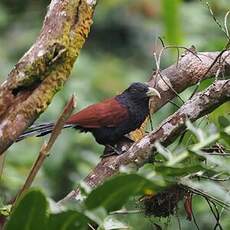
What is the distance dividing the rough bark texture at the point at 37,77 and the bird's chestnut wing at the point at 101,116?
95 cm

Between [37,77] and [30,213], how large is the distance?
638 mm

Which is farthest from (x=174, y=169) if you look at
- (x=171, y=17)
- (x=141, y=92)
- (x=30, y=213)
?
(x=141, y=92)

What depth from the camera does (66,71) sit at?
1.90m

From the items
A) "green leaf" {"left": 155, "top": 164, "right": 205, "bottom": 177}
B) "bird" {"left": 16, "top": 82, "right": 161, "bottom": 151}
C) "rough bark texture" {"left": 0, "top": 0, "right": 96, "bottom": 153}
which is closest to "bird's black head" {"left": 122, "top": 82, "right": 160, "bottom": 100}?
"bird" {"left": 16, "top": 82, "right": 161, "bottom": 151}

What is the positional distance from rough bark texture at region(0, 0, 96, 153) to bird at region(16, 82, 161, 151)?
876 millimetres

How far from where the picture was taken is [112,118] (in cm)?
292

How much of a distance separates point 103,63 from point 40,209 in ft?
13.6

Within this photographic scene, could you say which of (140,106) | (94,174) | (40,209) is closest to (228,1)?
(140,106)

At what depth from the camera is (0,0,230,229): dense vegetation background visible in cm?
379

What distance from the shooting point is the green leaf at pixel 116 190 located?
1.20 metres

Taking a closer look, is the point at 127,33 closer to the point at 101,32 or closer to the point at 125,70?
the point at 101,32

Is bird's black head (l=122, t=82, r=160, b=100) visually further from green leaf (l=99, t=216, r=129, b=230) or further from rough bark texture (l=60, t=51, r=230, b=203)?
green leaf (l=99, t=216, r=129, b=230)

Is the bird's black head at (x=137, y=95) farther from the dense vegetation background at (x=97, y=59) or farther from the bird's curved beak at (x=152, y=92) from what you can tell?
the dense vegetation background at (x=97, y=59)

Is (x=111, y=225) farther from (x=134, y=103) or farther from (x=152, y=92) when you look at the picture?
(x=134, y=103)
